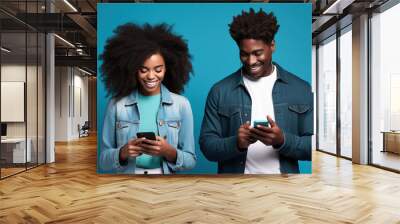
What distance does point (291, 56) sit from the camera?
24.1 ft

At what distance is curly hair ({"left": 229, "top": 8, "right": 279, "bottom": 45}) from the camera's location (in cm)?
727

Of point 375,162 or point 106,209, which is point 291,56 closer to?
point 375,162

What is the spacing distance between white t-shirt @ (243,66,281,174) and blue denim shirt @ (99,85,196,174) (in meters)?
1.09

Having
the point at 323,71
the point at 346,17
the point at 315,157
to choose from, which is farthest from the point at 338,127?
the point at 346,17

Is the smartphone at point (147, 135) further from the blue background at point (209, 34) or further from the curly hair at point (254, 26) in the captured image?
the curly hair at point (254, 26)

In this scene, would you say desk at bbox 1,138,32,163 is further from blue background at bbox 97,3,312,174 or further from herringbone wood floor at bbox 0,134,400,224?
blue background at bbox 97,3,312,174

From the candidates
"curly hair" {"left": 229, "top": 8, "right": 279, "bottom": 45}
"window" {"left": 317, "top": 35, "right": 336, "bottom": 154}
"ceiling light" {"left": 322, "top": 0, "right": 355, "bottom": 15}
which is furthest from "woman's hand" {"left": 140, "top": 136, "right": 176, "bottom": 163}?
"window" {"left": 317, "top": 35, "right": 336, "bottom": 154}

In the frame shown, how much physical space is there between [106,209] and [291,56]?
14.2 ft

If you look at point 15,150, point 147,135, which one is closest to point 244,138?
point 147,135

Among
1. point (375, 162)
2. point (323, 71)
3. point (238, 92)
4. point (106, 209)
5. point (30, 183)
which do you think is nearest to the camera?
point (106, 209)

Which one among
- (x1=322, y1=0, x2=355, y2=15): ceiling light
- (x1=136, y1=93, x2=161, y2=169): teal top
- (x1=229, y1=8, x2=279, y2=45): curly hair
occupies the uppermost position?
(x1=322, y1=0, x2=355, y2=15): ceiling light

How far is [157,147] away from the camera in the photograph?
7051 millimetres

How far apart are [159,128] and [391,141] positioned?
15.4 ft

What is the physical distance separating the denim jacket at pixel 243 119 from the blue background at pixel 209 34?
0.14 metres
